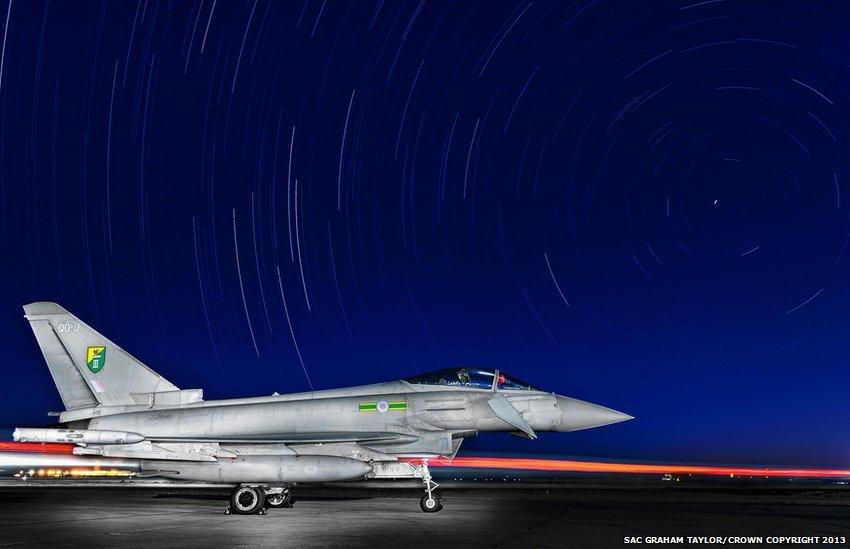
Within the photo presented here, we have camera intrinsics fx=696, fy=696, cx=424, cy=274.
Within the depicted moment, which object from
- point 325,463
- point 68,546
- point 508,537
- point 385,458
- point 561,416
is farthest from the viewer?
point 561,416

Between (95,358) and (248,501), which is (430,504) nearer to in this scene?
(248,501)

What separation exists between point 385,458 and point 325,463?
68.1 inches

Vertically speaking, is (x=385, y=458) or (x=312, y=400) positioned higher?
(x=312, y=400)

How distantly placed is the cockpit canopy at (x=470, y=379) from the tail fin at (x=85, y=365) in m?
6.91

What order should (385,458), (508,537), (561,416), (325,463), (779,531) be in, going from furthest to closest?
(561,416) < (385,458) < (325,463) < (779,531) < (508,537)

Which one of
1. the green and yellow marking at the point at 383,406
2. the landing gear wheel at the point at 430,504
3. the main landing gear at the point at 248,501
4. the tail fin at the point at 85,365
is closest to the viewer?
the main landing gear at the point at 248,501

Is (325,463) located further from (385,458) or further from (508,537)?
(508,537)

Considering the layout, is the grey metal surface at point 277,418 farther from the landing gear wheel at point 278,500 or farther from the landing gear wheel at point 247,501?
the landing gear wheel at point 278,500

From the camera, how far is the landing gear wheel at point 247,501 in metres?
16.2

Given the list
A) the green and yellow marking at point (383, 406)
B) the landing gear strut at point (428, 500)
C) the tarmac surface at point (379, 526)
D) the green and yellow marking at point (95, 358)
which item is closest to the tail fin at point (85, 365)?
the green and yellow marking at point (95, 358)

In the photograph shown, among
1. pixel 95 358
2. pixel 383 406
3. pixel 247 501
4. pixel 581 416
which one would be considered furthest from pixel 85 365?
pixel 581 416

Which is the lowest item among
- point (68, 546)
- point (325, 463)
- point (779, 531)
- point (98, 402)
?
point (68, 546)

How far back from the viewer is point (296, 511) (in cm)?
1748

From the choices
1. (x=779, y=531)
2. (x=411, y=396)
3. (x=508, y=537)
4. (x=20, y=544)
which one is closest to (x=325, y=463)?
(x=411, y=396)
